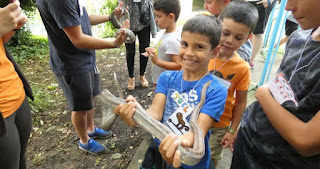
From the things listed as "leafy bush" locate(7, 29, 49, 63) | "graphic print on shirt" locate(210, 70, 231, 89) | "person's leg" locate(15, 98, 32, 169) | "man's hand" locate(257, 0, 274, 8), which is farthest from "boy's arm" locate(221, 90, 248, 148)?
"leafy bush" locate(7, 29, 49, 63)

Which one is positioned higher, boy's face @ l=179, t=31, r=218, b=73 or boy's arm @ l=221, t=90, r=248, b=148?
boy's face @ l=179, t=31, r=218, b=73

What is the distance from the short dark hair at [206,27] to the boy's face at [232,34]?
29 centimetres

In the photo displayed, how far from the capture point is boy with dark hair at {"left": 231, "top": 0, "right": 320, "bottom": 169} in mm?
1019

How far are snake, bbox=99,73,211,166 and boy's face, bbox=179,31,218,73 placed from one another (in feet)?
0.57

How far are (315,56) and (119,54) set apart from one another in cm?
599

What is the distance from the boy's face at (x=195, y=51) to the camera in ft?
5.29

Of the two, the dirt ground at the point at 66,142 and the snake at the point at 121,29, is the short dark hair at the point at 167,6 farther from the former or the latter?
the dirt ground at the point at 66,142

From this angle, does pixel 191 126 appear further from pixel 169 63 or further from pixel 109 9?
pixel 109 9

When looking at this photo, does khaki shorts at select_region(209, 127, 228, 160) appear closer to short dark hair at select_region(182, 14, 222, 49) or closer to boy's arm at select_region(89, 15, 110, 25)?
short dark hair at select_region(182, 14, 222, 49)

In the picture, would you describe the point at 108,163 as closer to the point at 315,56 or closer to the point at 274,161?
the point at 274,161

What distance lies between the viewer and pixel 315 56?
1068 mm

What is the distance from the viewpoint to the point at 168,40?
2.68m

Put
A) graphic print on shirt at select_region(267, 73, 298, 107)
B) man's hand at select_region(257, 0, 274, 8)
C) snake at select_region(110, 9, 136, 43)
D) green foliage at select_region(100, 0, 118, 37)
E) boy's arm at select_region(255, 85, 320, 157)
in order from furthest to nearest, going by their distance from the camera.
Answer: green foliage at select_region(100, 0, 118, 37) < man's hand at select_region(257, 0, 274, 8) < snake at select_region(110, 9, 136, 43) < graphic print on shirt at select_region(267, 73, 298, 107) < boy's arm at select_region(255, 85, 320, 157)

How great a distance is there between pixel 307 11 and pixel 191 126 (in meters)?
0.89
